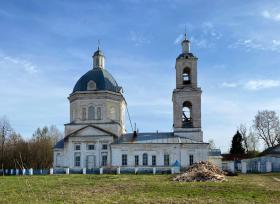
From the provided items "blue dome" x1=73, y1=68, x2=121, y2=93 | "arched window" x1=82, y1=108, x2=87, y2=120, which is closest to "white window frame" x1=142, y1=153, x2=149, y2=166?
"arched window" x1=82, y1=108, x2=87, y2=120

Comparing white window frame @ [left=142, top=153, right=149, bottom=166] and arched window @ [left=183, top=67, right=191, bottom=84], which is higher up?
arched window @ [left=183, top=67, right=191, bottom=84]

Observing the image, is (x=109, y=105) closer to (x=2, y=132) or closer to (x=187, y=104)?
(x=187, y=104)

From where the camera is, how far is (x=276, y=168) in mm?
43781

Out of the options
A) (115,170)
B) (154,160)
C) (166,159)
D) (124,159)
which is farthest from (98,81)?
(166,159)

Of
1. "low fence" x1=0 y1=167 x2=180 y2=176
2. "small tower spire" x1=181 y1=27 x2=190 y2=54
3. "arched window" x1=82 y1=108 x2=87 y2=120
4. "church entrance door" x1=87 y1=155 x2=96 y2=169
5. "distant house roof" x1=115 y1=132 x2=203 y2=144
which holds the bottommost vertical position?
"low fence" x1=0 y1=167 x2=180 y2=176

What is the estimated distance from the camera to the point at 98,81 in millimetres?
46750

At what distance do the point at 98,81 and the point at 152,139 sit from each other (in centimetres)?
846

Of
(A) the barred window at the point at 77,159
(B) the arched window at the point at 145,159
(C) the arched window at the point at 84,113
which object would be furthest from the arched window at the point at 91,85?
(B) the arched window at the point at 145,159

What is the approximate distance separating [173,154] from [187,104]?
18.9 feet

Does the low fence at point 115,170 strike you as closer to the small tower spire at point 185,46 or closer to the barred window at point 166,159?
the barred window at point 166,159

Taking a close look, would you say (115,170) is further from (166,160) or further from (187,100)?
(187,100)

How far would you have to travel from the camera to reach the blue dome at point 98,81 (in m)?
46.6

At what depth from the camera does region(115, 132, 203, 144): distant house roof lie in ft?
145

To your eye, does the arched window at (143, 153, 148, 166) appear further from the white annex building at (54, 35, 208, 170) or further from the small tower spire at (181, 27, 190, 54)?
the small tower spire at (181, 27, 190, 54)
